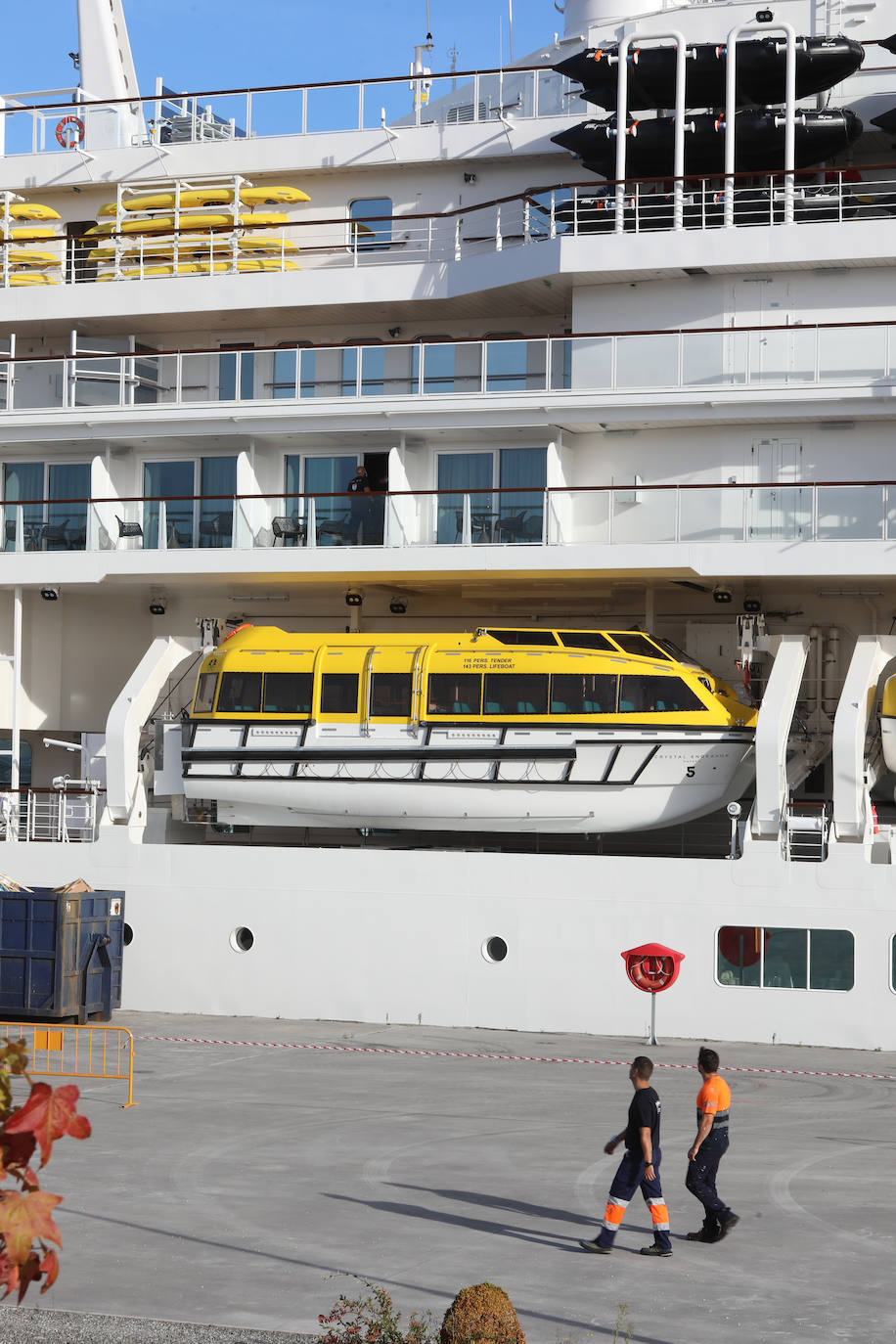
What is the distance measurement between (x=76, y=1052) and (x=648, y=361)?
40.4 feet

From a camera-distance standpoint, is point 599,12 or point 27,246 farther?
point 27,246

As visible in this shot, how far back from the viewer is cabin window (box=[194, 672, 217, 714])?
21422 millimetres

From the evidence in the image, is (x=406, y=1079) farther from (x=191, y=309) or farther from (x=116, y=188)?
(x=116, y=188)

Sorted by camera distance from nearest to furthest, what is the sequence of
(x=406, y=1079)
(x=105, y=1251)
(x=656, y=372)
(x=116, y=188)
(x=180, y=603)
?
(x=105, y=1251) → (x=406, y=1079) → (x=656, y=372) → (x=180, y=603) → (x=116, y=188)

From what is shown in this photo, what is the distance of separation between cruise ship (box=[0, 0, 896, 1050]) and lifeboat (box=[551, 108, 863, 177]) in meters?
0.07

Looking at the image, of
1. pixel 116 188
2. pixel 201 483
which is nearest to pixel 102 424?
pixel 201 483

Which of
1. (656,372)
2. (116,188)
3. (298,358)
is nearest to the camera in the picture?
(656,372)

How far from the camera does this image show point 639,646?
20.5 metres

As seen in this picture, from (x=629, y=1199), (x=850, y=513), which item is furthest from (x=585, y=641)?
(x=629, y=1199)

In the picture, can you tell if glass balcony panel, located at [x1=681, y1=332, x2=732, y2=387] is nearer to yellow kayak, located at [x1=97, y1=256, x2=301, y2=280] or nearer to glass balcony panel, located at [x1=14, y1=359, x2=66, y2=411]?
yellow kayak, located at [x1=97, y1=256, x2=301, y2=280]

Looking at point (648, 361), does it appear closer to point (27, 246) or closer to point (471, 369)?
point (471, 369)

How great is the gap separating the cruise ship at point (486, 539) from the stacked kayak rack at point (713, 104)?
0.07 metres

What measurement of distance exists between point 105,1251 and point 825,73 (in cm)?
1926

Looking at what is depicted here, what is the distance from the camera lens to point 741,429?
22328 millimetres
